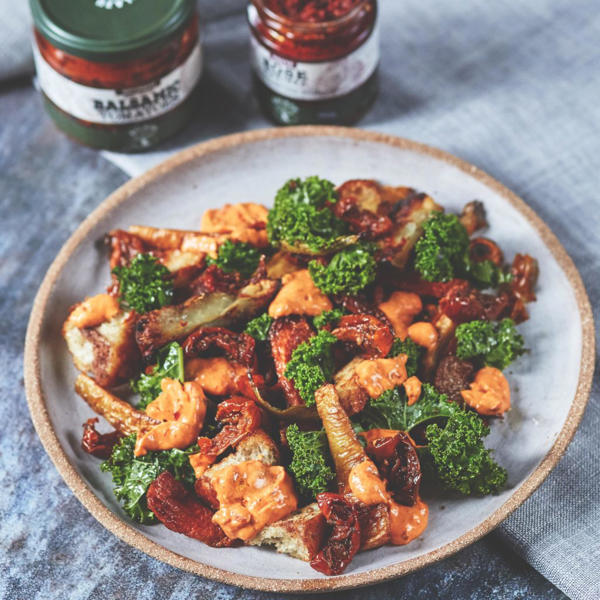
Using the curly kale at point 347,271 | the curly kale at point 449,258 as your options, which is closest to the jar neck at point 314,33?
the curly kale at point 449,258

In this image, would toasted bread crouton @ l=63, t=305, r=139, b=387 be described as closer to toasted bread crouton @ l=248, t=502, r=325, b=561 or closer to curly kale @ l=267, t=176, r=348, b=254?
curly kale @ l=267, t=176, r=348, b=254

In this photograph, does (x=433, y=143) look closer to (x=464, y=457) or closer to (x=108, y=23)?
(x=108, y=23)

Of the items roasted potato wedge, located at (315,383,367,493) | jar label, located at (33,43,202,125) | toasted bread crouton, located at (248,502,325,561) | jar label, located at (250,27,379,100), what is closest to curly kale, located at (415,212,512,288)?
roasted potato wedge, located at (315,383,367,493)

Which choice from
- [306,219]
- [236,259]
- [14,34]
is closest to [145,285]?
[236,259]

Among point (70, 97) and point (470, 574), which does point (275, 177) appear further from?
point (470, 574)

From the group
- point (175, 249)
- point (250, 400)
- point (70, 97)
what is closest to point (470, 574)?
point (250, 400)

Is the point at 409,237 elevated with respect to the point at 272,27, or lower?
lower
